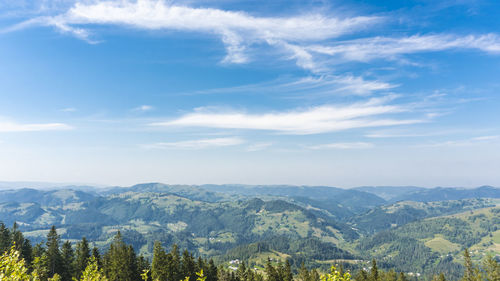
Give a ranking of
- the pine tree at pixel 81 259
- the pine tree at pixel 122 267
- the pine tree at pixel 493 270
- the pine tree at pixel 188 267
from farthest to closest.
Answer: the pine tree at pixel 493 270, the pine tree at pixel 81 259, the pine tree at pixel 188 267, the pine tree at pixel 122 267

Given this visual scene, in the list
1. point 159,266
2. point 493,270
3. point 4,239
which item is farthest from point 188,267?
point 493,270

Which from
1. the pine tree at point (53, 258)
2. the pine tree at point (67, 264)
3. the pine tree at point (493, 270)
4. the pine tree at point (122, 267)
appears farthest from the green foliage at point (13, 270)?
the pine tree at point (493, 270)

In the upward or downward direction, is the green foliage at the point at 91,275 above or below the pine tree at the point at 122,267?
above

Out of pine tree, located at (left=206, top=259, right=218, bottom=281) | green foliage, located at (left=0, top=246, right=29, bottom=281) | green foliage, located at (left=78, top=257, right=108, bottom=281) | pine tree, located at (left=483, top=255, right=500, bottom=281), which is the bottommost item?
pine tree, located at (left=483, top=255, right=500, bottom=281)

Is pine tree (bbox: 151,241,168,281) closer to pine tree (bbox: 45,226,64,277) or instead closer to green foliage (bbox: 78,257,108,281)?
green foliage (bbox: 78,257,108,281)

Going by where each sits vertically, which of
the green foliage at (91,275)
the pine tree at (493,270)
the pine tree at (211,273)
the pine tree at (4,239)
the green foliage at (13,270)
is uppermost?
the green foliage at (13,270)

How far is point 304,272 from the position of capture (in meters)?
124

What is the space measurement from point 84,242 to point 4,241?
2850 cm

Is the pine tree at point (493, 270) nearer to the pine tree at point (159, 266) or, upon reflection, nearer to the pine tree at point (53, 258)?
the pine tree at point (159, 266)

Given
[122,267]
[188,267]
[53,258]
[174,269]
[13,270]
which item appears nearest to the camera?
[13,270]

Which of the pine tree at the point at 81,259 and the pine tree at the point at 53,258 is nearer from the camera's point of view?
the pine tree at the point at 53,258

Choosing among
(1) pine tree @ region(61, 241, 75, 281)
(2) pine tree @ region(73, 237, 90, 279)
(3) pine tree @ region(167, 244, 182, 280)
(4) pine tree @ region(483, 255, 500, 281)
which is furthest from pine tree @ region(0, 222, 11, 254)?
(4) pine tree @ region(483, 255, 500, 281)

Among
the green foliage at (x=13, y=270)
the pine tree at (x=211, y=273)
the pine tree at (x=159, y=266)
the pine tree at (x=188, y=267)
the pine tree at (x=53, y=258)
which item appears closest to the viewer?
the green foliage at (x=13, y=270)

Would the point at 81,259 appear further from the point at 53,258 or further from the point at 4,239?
the point at 4,239
